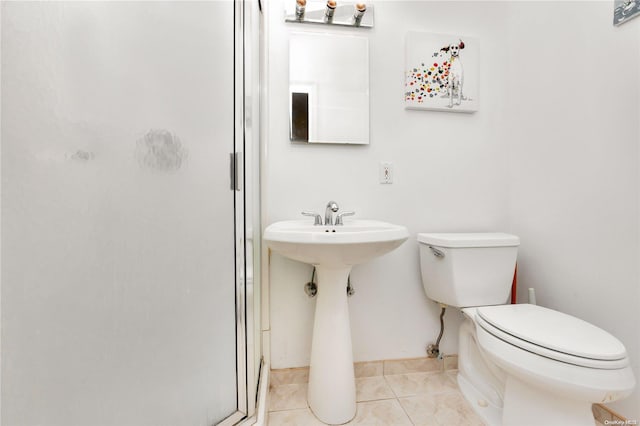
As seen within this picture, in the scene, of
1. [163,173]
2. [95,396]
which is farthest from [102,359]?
[163,173]

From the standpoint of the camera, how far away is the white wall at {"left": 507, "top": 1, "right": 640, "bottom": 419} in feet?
3.39

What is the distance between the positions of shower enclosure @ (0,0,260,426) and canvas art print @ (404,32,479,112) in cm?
96

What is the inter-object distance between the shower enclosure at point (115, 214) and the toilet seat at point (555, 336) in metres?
0.88

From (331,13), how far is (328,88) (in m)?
0.34

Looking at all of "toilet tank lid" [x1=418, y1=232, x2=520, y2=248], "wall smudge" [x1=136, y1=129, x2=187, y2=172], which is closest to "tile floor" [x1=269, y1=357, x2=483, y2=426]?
"toilet tank lid" [x1=418, y1=232, x2=520, y2=248]

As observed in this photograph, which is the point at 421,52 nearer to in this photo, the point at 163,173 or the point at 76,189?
the point at 163,173

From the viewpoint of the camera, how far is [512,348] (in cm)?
90

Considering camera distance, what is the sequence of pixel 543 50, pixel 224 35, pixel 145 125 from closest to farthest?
pixel 145 125, pixel 224 35, pixel 543 50

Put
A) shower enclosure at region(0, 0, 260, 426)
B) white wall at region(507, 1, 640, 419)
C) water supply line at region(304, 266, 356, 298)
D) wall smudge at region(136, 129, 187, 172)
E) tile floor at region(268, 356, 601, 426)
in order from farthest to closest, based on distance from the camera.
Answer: water supply line at region(304, 266, 356, 298)
tile floor at region(268, 356, 601, 426)
white wall at region(507, 1, 640, 419)
wall smudge at region(136, 129, 187, 172)
shower enclosure at region(0, 0, 260, 426)

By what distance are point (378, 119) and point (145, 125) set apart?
1.14 metres

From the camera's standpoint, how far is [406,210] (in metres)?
1.46

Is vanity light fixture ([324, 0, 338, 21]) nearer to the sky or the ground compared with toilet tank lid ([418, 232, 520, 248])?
nearer to the sky

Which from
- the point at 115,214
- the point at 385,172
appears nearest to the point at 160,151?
the point at 115,214

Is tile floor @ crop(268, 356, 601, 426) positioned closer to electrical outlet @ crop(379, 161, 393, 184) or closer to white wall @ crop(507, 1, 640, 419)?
white wall @ crop(507, 1, 640, 419)
